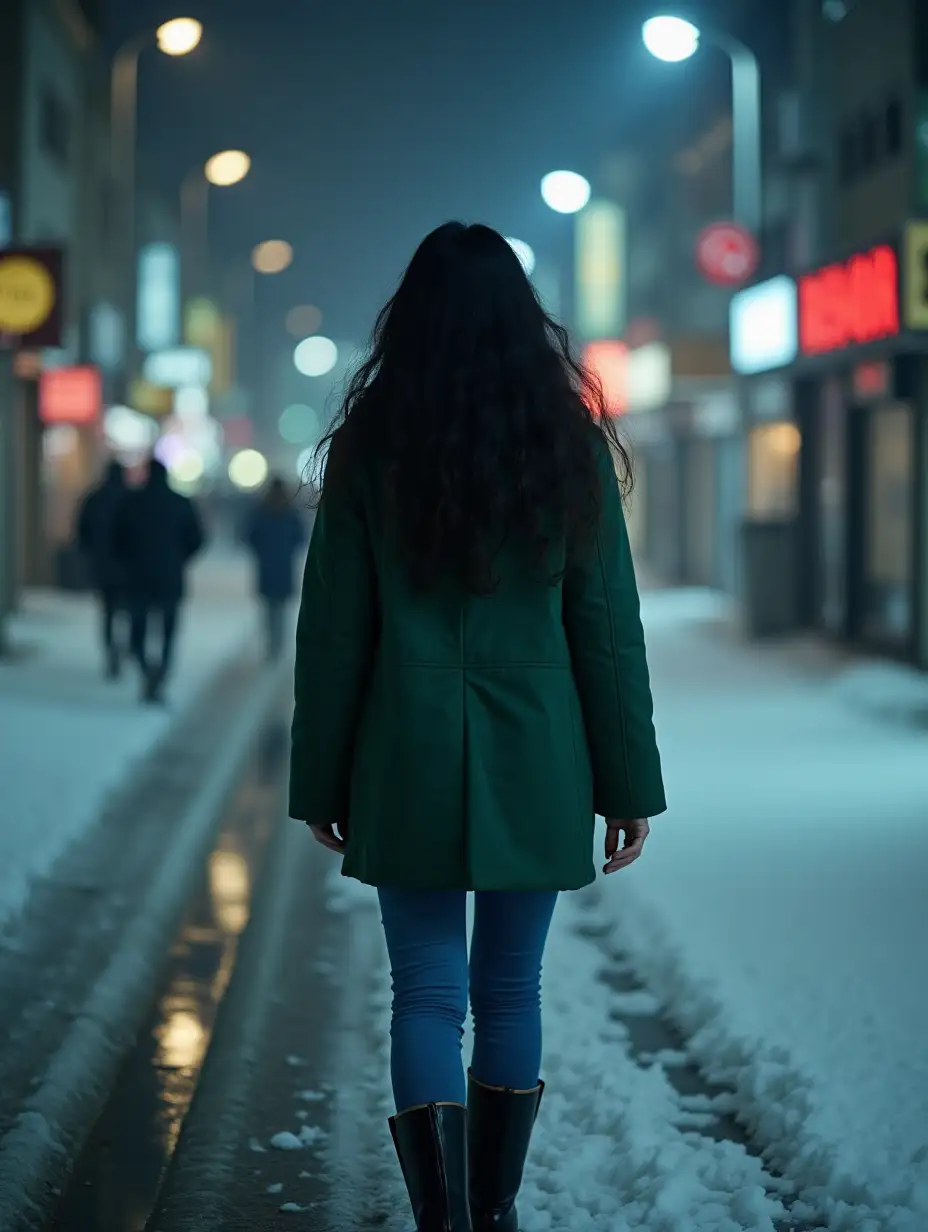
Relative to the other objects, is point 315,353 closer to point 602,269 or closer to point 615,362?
point 602,269

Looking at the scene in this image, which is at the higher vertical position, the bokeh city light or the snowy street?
the bokeh city light

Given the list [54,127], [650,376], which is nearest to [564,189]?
[650,376]

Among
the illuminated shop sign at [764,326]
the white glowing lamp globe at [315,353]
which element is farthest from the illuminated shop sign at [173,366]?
the white glowing lamp globe at [315,353]

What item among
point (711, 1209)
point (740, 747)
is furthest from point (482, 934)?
point (740, 747)

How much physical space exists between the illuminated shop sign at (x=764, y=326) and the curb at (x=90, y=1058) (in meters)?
12.3

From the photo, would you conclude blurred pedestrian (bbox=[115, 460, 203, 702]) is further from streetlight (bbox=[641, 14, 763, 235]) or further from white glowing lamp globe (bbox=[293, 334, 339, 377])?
white glowing lamp globe (bbox=[293, 334, 339, 377])

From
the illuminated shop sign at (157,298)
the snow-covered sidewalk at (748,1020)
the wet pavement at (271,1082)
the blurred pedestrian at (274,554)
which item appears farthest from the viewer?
the illuminated shop sign at (157,298)

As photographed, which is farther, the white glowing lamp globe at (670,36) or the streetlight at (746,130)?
the streetlight at (746,130)

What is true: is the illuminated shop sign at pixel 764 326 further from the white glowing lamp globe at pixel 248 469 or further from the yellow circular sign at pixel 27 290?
the white glowing lamp globe at pixel 248 469

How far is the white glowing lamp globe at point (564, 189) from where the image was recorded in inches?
1257

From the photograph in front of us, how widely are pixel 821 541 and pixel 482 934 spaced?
17834mm

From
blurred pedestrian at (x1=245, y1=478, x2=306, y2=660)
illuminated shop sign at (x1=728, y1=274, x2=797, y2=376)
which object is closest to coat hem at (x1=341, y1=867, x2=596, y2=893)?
blurred pedestrian at (x1=245, y1=478, x2=306, y2=660)

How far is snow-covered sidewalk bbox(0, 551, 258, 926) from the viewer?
860 cm

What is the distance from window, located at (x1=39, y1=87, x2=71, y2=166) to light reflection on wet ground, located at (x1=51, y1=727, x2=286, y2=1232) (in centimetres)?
2338
